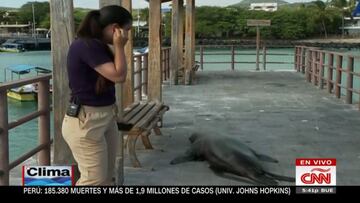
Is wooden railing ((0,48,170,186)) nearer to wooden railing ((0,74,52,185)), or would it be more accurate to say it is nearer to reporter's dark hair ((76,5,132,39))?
wooden railing ((0,74,52,185))

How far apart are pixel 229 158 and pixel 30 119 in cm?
172

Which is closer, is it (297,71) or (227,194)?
(227,194)

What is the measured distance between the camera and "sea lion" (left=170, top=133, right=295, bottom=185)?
4551 mm

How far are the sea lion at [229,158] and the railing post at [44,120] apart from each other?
3.95ft

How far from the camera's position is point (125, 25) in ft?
9.20

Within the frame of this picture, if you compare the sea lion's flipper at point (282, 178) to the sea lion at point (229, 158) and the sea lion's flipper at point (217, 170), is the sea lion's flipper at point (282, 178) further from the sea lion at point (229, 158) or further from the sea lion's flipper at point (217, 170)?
the sea lion's flipper at point (217, 170)

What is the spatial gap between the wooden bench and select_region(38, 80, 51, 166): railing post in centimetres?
69

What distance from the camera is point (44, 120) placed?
4.46 meters

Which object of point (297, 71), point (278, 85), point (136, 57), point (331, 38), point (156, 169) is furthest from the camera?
point (331, 38)

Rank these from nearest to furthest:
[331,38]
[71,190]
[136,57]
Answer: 1. [71,190]
2. [136,57]
3. [331,38]

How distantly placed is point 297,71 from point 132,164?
1323 centimetres

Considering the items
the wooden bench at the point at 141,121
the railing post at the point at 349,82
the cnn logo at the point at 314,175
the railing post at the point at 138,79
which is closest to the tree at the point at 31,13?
the railing post at the point at 138,79

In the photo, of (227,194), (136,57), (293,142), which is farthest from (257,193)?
(136,57)

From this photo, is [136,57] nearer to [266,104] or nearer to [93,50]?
[266,104]
